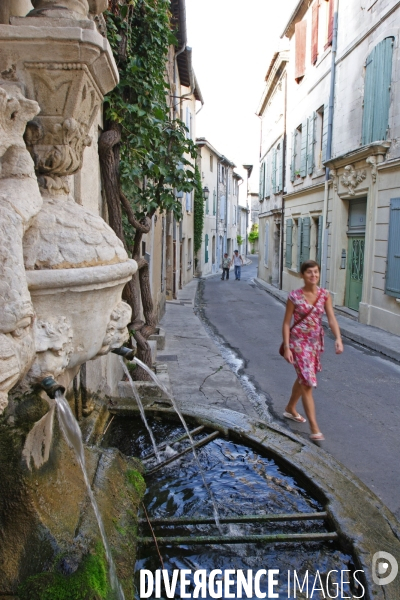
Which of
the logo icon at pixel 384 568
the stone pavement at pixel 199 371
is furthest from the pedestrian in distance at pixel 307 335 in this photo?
the logo icon at pixel 384 568

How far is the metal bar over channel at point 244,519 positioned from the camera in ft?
7.94

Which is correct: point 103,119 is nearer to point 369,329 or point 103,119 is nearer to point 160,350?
point 160,350

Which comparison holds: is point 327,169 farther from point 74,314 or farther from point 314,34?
point 74,314

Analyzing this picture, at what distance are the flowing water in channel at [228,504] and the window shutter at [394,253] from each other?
24.3 feet

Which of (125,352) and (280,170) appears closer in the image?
(125,352)

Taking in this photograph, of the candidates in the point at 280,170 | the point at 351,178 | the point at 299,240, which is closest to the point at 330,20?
the point at 351,178

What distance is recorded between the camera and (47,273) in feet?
5.48

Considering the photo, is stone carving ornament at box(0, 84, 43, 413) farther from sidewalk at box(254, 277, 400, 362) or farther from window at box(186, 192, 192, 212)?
window at box(186, 192, 192, 212)

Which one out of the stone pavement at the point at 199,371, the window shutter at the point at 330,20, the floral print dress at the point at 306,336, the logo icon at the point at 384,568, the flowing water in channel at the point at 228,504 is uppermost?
the window shutter at the point at 330,20

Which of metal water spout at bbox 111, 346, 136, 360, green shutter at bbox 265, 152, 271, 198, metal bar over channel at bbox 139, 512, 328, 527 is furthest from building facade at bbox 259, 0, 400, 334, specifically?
metal water spout at bbox 111, 346, 136, 360

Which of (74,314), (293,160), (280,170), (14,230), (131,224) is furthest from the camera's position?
(280,170)

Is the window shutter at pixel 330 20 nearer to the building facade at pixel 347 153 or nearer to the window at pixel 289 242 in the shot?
the building facade at pixel 347 153

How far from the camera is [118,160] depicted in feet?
16.0

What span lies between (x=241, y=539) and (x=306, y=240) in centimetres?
1500
